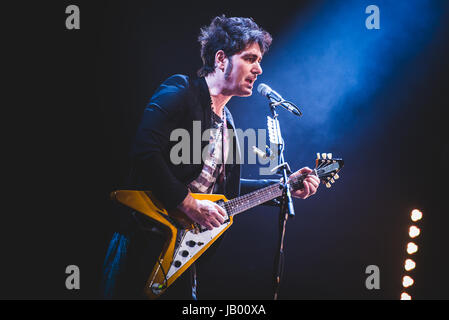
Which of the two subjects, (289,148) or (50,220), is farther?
(289,148)

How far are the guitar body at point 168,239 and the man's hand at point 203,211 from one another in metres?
0.06

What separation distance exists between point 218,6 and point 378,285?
9.16 ft

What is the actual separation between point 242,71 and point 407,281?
2.33m

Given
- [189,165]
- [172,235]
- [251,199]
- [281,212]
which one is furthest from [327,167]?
[172,235]

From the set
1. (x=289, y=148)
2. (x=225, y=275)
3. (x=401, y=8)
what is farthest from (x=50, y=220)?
(x=401, y=8)

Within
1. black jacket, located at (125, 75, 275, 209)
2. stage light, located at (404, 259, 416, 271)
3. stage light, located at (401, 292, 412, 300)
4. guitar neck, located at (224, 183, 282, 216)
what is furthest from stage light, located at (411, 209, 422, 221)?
black jacket, located at (125, 75, 275, 209)

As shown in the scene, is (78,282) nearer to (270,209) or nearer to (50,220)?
(50,220)

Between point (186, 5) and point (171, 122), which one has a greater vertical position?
point (186, 5)

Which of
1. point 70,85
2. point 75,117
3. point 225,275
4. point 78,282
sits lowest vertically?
point 225,275

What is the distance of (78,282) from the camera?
1.98 metres

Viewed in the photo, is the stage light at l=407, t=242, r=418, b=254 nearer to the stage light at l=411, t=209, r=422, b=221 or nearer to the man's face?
the stage light at l=411, t=209, r=422, b=221

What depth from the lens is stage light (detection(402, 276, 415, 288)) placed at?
8.90 feet

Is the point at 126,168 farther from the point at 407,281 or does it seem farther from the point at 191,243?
the point at 407,281

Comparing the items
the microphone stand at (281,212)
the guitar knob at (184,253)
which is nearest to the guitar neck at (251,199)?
the microphone stand at (281,212)
